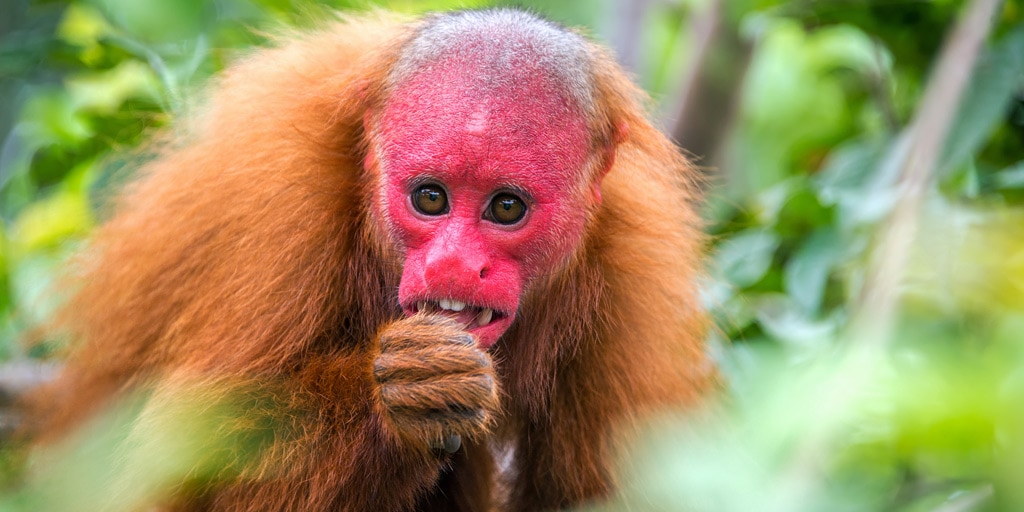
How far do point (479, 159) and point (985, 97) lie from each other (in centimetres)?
195

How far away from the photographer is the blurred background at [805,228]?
1.39 metres

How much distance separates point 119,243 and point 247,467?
1095mm

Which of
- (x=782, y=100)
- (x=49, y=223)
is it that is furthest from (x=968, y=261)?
(x=782, y=100)

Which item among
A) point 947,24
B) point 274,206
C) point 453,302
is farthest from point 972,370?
point 947,24

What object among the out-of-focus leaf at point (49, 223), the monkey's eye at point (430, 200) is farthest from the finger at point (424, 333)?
the out-of-focus leaf at point (49, 223)

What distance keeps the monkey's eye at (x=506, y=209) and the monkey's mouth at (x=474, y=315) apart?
0.28 metres

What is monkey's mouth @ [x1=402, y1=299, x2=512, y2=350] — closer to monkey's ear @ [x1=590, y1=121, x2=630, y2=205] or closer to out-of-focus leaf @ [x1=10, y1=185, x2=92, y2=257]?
monkey's ear @ [x1=590, y1=121, x2=630, y2=205]

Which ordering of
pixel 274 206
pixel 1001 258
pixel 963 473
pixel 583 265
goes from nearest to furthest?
pixel 963 473, pixel 1001 258, pixel 274 206, pixel 583 265

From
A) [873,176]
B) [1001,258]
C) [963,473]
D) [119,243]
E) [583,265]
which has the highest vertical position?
[1001,258]

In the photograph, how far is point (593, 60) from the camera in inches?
142

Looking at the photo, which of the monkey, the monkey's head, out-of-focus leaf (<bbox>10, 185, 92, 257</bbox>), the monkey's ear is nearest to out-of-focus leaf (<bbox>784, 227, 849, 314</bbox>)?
the monkey

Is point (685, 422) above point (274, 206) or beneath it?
beneath

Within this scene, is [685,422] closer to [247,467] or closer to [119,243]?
[247,467]

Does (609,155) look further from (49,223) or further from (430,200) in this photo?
(49,223)
